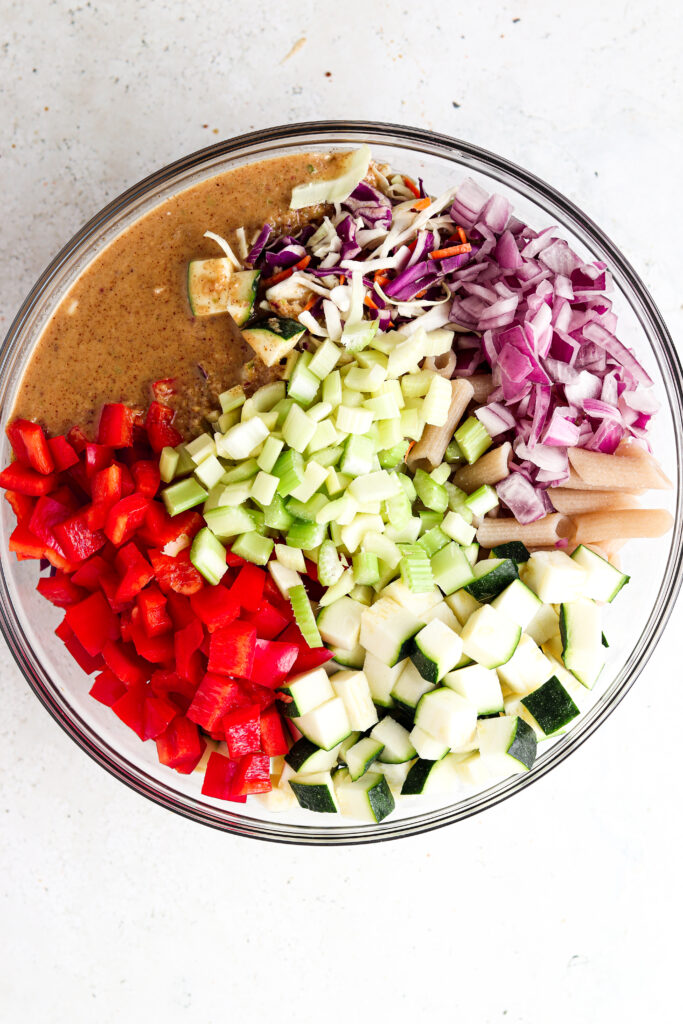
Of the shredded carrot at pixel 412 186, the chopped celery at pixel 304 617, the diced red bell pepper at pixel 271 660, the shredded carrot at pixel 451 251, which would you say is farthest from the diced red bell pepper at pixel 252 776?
the shredded carrot at pixel 412 186

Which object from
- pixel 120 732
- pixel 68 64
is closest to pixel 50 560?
pixel 120 732

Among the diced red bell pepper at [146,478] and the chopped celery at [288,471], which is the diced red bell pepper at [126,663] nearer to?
the diced red bell pepper at [146,478]

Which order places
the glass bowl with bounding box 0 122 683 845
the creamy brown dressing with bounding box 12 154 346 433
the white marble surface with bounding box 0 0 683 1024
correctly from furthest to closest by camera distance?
the white marble surface with bounding box 0 0 683 1024, the glass bowl with bounding box 0 122 683 845, the creamy brown dressing with bounding box 12 154 346 433

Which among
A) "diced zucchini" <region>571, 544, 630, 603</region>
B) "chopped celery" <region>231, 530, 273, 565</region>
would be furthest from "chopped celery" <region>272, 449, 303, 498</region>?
"diced zucchini" <region>571, 544, 630, 603</region>

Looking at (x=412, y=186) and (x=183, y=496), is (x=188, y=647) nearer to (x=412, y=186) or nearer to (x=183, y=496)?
(x=183, y=496)

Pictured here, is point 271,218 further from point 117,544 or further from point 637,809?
point 637,809

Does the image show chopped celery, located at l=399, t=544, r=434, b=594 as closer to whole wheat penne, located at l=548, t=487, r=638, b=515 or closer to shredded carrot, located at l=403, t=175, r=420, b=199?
whole wheat penne, located at l=548, t=487, r=638, b=515
